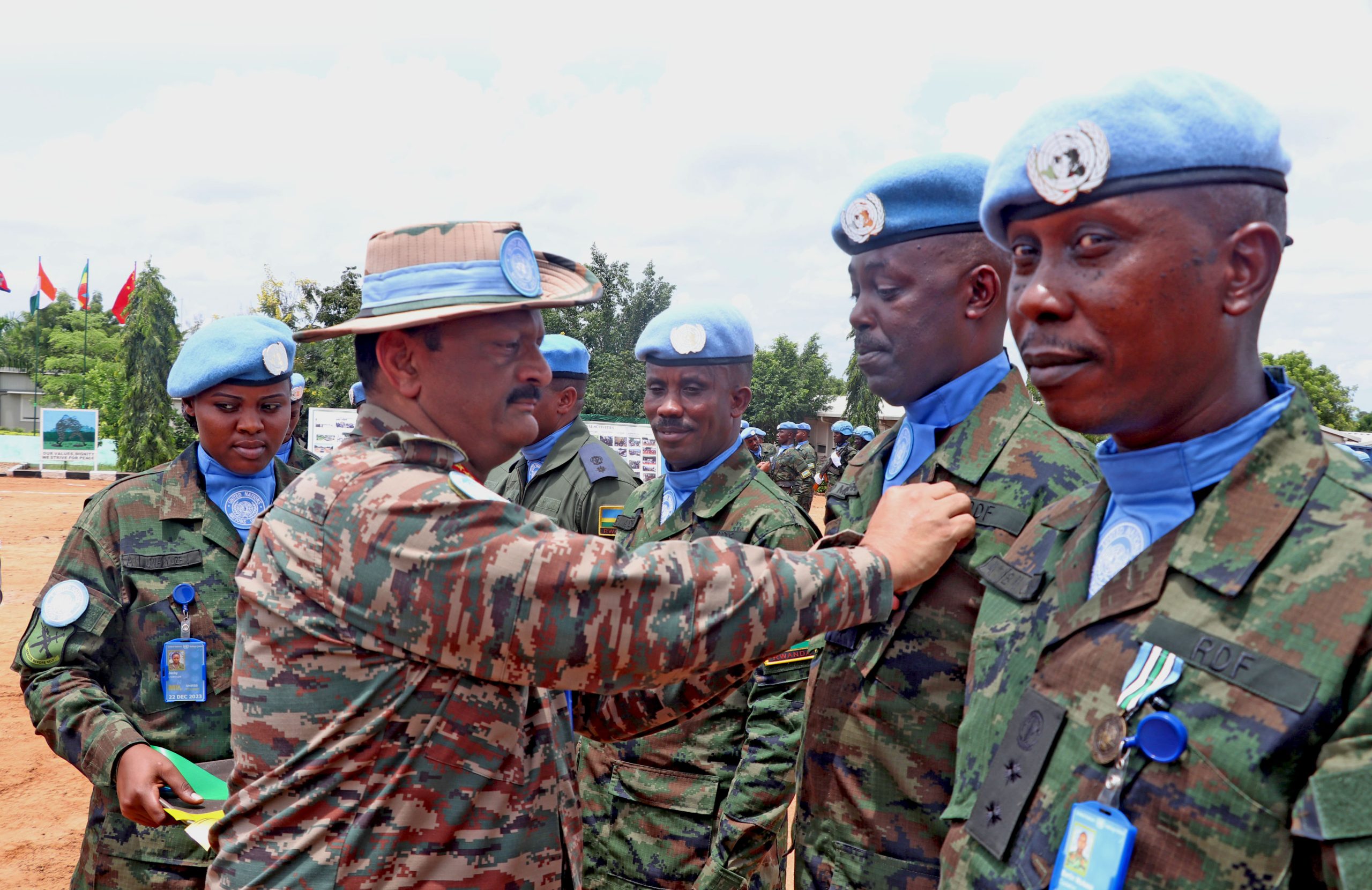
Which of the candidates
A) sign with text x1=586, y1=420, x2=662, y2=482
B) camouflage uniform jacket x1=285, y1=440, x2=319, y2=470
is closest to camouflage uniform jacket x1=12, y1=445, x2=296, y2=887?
camouflage uniform jacket x1=285, y1=440, x2=319, y2=470

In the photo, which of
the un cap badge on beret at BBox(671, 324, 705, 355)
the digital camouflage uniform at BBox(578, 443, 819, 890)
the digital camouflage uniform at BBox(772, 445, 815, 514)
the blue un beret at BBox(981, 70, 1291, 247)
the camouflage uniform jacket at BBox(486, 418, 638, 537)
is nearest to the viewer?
the blue un beret at BBox(981, 70, 1291, 247)

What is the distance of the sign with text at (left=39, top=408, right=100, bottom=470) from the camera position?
31953 millimetres

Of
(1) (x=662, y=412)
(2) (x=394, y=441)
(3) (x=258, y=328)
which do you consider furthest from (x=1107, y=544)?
(3) (x=258, y=328)

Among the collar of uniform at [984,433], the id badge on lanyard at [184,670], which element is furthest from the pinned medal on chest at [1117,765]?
the id badge on lanyard at [184,670]

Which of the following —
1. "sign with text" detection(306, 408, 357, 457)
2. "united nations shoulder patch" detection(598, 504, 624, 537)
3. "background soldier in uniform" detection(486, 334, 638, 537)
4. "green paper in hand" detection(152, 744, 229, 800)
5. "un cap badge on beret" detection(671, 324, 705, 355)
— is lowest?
"sign with text" detection(306, 408, 357, 457)

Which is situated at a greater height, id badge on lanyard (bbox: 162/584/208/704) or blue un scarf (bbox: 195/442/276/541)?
blue un scarf (bbox: 195/442/276/541)

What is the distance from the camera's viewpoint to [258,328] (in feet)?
13.2

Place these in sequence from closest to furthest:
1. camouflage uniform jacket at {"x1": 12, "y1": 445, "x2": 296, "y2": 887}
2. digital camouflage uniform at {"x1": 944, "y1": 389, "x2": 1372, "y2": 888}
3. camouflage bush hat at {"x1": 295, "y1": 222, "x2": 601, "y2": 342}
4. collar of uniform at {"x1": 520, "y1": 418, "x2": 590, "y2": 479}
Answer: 1. digital camouflage uniform at {"x1": 944, "y1": 389, "x2": 1372, "y2": 888}
2. camouflage bush hat at {"x1": 295, "y1": 222, "x2": 601, "y2": 342}
3. camouflage uniform jacket at {"x1": 12, "y1": 445, "x2": 296, "y2": 887}
4. collar of uniform at {"x1": 520, "y1": 418, "x2": 590, "y2": 479}

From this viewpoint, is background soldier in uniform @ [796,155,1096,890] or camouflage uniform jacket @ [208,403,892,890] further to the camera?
background soldier in uniform @ [796,155,1096,890]

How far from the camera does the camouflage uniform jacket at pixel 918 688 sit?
2189 mm

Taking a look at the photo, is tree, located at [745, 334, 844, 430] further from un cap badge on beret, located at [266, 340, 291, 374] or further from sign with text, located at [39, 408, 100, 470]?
un cap badge on beret, located at [266, 340, 291, 374]

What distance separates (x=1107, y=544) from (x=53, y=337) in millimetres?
73545

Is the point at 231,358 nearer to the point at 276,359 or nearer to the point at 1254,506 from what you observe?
the point at 276,359

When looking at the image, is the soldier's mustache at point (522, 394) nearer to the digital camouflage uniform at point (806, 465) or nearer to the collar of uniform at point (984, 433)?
the collar of uniform at point (984, 433)
